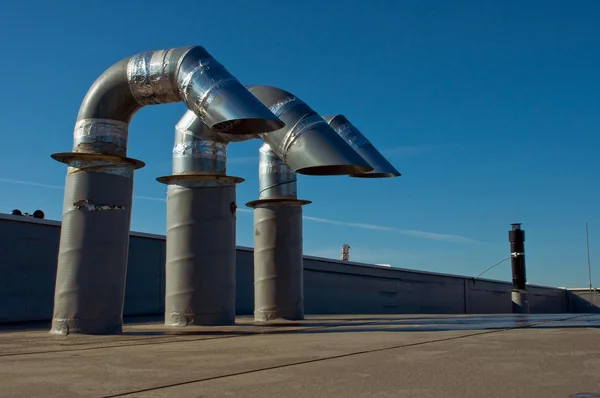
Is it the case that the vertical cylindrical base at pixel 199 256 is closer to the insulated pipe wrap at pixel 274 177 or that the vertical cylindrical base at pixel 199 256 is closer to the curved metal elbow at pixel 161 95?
the curved metal elbow at pixel 161 95

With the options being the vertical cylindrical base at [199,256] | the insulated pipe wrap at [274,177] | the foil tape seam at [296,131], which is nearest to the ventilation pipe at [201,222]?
the vertical cylindrical base at [199,256]

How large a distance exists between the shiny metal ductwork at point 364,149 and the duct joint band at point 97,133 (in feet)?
15.7

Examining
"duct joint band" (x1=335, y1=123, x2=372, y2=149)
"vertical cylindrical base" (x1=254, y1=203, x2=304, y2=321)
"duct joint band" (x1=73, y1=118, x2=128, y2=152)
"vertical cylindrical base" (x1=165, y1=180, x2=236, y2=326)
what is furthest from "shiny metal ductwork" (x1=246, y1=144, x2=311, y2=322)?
"duct joint band" (x1=73, y1=118, x2=128, y2=152)

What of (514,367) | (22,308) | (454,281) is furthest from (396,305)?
(514,367)

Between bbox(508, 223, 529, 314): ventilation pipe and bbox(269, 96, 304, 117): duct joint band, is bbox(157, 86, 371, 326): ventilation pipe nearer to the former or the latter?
bbox(269, 96, 304, 117): duct joint band

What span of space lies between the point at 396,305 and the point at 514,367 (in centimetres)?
2261

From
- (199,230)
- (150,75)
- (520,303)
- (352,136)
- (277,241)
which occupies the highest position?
(352,136)

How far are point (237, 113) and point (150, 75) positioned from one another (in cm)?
156

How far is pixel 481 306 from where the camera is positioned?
111 ft

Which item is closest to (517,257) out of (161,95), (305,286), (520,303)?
Result: (520,303)

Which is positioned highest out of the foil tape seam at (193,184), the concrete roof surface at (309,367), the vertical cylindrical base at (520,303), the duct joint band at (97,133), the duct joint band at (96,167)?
the duct joint band at (97,133)

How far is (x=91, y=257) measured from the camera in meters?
8.48

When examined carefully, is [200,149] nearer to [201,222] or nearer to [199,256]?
[201,222]

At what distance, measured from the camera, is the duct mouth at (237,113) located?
8492mm
